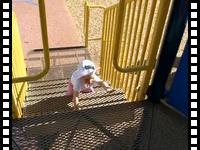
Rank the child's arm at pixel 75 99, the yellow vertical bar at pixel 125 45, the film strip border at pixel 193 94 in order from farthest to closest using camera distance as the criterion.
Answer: the child's arm at pixel 75 99 → the yellow vertical bar at pixel 125 45 → the film strip border at pixel 193 94

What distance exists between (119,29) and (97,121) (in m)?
0.89

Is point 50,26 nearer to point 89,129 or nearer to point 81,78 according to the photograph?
point 81,78

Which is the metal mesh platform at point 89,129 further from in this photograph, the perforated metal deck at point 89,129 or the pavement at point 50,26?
the pavement at point 50,26

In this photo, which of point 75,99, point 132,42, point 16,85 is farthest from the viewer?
point 75,99

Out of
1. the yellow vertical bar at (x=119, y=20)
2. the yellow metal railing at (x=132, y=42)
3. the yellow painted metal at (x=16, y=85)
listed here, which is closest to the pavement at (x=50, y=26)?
the yellow metal railing at (x=132, y=42)

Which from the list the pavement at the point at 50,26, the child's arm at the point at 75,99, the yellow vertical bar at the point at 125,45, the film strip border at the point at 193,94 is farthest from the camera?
the pavement at the point at 50,26

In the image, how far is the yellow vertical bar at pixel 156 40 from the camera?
3.28 metres

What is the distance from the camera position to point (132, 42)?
4.44m

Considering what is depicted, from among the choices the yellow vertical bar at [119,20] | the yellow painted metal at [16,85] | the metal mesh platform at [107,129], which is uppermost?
the yellow vertical bar at [119,20]

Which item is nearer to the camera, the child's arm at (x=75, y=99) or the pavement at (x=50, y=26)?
the child's arm at (x=75, y=99)

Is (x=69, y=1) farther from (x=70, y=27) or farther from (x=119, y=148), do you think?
(x=119, y=148)

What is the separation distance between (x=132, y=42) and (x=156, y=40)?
3.14 ft

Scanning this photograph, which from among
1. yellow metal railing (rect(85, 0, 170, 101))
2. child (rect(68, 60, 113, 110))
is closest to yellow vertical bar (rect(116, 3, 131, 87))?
yellow metal railing (rect(85, 0, 170, 101))

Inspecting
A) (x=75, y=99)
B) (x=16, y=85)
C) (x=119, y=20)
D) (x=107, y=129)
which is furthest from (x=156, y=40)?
(x=16, y=85)
